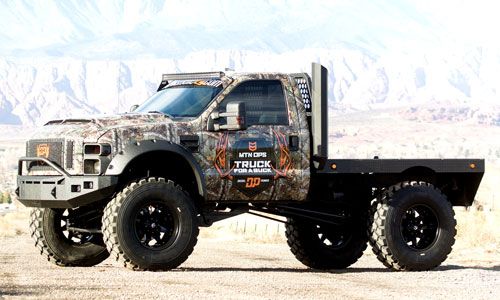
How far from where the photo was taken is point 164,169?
16516 mm

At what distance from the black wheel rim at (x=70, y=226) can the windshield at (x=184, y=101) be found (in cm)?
167

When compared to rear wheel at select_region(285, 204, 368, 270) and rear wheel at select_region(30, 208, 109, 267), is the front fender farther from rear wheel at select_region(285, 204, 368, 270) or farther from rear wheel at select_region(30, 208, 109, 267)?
rear wheel at select_region(285, 204, 368, 270)

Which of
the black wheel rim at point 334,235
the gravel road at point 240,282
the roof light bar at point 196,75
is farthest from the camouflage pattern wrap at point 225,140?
the black wheel rim at point 334,235

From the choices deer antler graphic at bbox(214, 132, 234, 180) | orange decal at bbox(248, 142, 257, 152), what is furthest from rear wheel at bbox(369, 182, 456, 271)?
deer antler graphic at bbox(214, 132, 234, 180)

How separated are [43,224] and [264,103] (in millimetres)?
3437

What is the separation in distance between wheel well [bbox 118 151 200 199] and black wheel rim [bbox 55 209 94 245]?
1.29m

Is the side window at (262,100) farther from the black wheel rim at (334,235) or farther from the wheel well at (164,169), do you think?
the black wheel rim at (334,235)

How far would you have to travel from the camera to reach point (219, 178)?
53.1 feet

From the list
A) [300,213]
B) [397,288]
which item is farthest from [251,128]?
[397,288]

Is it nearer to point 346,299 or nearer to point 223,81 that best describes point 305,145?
point 223,81

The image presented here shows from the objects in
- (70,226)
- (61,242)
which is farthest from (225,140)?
(61,242)

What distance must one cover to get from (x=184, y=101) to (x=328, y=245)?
340cm

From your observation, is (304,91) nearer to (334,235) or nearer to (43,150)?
(334,235)

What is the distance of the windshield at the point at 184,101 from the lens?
16453mm
